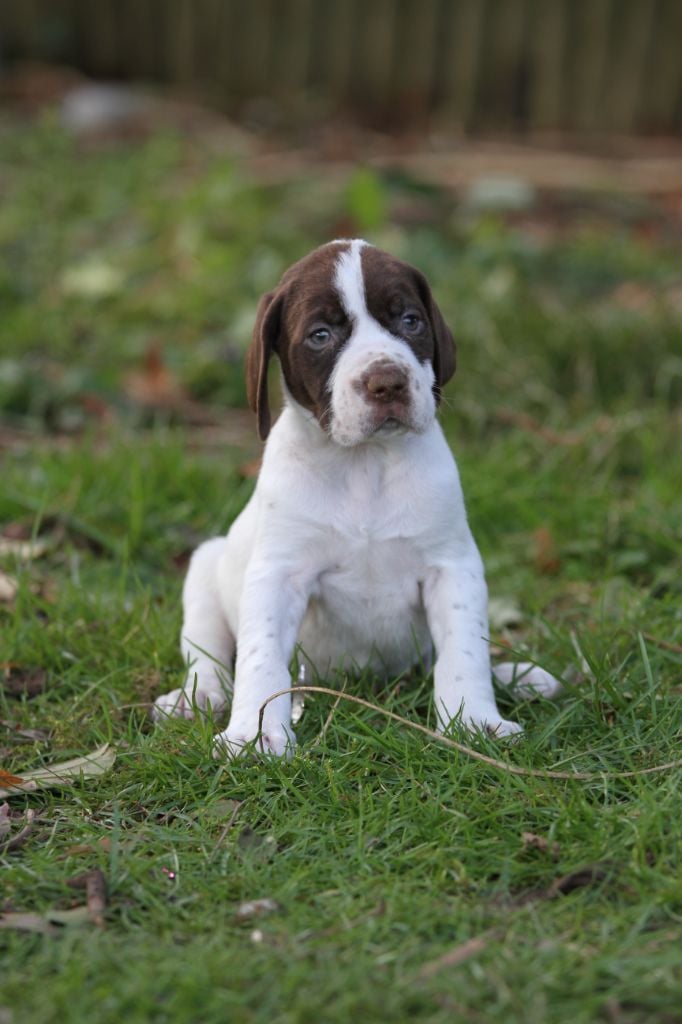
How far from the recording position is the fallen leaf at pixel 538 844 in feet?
Result: 10.9

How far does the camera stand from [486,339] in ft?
24.7

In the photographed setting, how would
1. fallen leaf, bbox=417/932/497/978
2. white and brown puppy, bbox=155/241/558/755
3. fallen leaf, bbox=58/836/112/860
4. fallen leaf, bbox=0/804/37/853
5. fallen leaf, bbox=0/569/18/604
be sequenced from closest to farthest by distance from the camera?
fallen leaf, bbox=417/932/497/978 < fallen leaf, bbox=58/836/112/860 < fallen leaf, bbox=0/804/37/853 < white and brown puppy, bbox=155/241/558/755 < fallen leaf, bbox=0/569/18/604

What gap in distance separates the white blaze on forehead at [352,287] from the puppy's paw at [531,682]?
1.22 metres

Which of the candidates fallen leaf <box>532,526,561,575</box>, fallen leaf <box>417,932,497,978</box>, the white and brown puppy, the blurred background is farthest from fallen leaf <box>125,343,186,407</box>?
fallen leaf <box>417,932,497,978</box>

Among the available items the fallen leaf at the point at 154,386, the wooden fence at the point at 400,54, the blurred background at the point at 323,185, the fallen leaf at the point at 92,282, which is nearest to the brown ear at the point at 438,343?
the blurred background at the point at 323,185

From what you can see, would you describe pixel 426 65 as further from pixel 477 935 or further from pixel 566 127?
pixel 477 935

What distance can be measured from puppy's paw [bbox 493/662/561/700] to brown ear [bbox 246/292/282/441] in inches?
43.3

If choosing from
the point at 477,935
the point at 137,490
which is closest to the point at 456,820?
the point at 477,935

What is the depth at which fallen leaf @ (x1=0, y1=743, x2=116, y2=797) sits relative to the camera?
3.81m

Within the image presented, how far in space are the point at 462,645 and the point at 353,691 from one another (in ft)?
1.42

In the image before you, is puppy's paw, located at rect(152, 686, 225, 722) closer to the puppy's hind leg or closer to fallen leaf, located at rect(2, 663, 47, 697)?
the puppy's hind leg

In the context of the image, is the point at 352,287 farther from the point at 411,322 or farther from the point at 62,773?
the point at 62,773

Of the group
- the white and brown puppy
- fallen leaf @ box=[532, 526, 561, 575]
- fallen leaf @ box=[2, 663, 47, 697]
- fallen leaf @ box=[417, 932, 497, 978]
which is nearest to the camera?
fallen leaf @ box=[417, 932, 497, 978]

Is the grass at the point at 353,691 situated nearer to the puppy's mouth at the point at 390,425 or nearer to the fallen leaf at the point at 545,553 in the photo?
the fallen leaf at the point at 545,553
